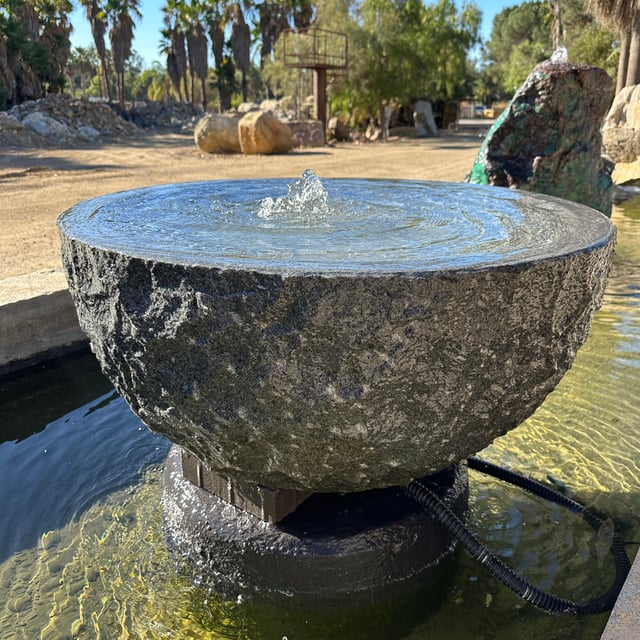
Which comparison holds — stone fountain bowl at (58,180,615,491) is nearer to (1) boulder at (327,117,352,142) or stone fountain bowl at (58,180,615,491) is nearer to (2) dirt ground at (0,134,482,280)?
(2) dirt ground at (0,134,482,280)

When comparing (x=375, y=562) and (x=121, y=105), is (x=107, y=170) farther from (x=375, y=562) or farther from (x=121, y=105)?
(x=121, y=105)

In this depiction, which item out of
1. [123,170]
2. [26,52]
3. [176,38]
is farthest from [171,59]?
A: [123,170]

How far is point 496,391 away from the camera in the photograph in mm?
1531

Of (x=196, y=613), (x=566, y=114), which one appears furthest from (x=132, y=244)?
(x=566, y=114)

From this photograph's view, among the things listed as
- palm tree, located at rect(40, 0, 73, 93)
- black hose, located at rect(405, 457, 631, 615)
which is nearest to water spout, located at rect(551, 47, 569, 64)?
black hose, located at rect(405, 457, 631, 615)

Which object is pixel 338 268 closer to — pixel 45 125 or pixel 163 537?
pixel 163 537

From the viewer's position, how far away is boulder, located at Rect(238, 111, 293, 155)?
1648 centimetres

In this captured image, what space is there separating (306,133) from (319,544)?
19.5 meters

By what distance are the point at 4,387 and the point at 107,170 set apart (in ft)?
34.8

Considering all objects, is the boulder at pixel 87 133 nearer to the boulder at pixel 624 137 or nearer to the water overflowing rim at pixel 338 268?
the boulder at pixel 624 137

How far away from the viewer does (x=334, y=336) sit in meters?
1.35

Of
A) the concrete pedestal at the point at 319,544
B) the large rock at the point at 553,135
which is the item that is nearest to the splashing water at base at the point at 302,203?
the concrete pedestal at the point at 319,544

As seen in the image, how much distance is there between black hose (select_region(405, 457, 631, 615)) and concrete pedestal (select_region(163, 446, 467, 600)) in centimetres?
6

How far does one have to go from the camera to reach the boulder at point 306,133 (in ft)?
66.1
